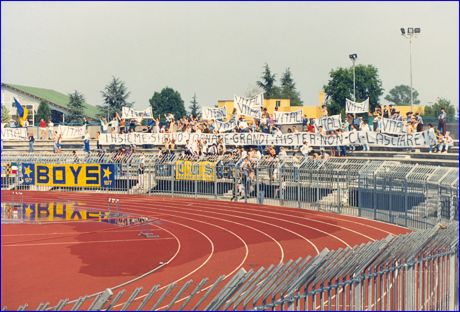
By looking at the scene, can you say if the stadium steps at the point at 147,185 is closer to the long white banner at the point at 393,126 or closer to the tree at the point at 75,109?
the long white banner at the point at 393,126

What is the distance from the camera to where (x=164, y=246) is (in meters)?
19.3

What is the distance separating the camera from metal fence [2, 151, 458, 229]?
20.6 m

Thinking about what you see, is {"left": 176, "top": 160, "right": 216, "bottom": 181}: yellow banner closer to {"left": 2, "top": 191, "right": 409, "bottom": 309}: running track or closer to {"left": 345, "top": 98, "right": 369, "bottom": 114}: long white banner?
Answer: {"left": 2, "top": 191, "right": 409, "bottom": 309}: running track

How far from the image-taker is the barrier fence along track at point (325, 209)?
677cm

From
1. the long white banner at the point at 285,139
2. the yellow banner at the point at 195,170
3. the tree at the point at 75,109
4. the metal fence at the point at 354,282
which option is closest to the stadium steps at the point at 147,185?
the yellow banner at the point at 195,170

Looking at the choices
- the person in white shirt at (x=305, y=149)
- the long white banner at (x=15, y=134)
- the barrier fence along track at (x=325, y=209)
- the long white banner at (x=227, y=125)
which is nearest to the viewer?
the barrier fence along track at (x=325, y=209)

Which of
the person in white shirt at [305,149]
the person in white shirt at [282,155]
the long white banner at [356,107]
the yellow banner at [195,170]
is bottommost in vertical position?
the yellow banner at [195,170]

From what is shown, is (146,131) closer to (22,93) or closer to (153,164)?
(153,164)

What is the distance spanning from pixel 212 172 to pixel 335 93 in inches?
2699

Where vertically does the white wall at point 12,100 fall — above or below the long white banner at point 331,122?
above

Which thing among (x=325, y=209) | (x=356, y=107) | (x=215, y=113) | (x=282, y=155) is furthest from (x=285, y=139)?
(x=215, y=113)

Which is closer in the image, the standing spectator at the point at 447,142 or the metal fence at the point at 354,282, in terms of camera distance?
the metal fence at the point at 354,282

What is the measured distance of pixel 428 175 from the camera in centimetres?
2053

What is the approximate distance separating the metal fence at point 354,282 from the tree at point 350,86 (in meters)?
85.5
